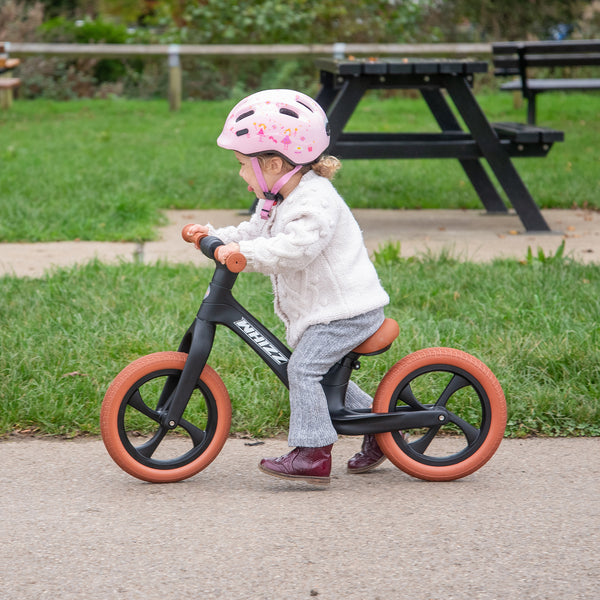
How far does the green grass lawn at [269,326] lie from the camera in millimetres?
3467

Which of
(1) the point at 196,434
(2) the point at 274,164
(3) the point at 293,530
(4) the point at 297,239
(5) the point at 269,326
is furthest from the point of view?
(5) the point at 269,326

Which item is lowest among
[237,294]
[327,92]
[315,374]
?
[237,294]

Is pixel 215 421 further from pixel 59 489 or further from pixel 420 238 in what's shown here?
pixel 420 238

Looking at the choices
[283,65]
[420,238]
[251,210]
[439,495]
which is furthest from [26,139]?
[439,495]

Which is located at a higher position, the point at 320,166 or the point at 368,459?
the point at 320,166

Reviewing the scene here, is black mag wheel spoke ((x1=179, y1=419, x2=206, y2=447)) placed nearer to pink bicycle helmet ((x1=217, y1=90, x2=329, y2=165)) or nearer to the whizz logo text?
the whizz logo text

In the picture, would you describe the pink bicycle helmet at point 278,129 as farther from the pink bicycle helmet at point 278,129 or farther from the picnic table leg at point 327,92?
the picnic table leg at point 327,92

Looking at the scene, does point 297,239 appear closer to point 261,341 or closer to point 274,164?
point 274,164

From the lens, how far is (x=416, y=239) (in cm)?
616

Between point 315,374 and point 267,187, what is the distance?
23.5 inches

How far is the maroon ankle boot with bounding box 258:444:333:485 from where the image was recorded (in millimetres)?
2924

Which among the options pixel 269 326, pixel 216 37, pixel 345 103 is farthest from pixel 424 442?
pixel 216 37

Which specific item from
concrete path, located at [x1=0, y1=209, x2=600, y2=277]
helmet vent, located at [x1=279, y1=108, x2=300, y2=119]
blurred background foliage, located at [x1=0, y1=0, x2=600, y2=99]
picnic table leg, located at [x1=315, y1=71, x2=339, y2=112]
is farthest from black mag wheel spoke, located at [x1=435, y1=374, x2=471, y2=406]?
blurred background foliage, located at [x1=0, y1=0, x2=600, y2=99]

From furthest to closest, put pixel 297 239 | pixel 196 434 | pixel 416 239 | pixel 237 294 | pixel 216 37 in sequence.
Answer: pixel 216 37
pixel 416 239
pixel 237 294
pixel 196 434
pixel 297 239
